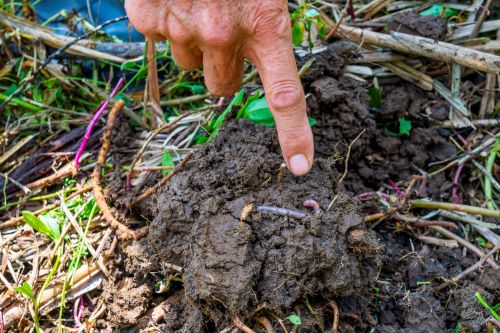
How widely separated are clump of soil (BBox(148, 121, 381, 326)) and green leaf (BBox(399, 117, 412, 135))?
0.62m

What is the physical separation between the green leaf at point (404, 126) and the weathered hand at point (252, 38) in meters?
0.76

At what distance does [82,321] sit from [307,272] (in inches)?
34.5

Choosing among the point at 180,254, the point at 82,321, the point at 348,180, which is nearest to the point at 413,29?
the point at 348,180

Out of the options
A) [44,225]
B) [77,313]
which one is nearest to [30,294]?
[77,313]

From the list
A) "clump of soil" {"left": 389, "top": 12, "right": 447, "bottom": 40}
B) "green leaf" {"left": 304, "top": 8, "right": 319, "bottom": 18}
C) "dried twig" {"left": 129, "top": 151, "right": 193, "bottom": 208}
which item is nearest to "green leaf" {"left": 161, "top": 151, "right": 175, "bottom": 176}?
"dried twig" {"left": 129, "top": 151, "right": 193, "bottom": 208}

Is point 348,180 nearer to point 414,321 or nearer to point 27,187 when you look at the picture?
point 414,321

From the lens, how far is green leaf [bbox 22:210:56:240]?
6.54 ft

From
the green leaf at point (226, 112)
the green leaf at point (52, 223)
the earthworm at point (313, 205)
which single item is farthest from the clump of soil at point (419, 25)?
the green leaf at point (52, 223)

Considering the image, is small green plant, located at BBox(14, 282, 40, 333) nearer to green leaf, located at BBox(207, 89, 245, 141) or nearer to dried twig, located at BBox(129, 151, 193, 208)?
dried twig, located at BBox(129, 151, 193, 208)

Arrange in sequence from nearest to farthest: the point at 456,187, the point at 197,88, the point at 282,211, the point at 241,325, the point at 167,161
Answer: the point at 241,325
the point at 282,211
the point at 167,161
the point at 456,187
the point at 197,88

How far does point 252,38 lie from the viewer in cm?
158

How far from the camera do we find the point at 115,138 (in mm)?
2225

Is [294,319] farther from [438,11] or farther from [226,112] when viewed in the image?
[438,11]

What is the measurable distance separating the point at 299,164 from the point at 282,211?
0.17 m
